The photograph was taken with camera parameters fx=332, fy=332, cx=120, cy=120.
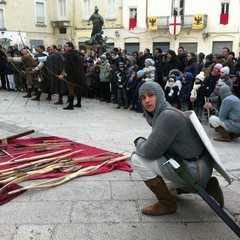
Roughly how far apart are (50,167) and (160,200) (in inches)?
63.4

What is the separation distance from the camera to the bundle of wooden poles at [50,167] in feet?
12.5

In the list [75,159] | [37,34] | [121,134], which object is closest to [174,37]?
[37,34]

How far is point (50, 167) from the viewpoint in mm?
4191

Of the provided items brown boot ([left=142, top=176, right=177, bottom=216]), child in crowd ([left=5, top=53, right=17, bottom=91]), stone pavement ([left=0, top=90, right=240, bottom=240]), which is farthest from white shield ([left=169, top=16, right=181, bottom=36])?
brown boot ([left=142, top=176, right=177, bottom=216])

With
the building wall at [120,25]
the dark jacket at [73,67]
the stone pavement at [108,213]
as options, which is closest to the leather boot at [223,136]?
the stone pavement at [108,213]

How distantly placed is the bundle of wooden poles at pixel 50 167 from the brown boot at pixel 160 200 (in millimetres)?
1200

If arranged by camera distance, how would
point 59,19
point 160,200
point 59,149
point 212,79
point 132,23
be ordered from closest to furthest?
point 160,200 < point 59,149 < point 212,79 < point 132,23 < point 59,19

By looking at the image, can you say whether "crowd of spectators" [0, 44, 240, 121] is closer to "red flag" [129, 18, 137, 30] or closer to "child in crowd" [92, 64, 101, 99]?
"child in crowd" [92, 64, 101, 99]

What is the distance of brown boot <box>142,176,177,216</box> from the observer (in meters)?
3.12

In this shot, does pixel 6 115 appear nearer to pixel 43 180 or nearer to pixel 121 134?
pixel 121 134

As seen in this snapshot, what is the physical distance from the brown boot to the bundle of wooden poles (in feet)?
3.94

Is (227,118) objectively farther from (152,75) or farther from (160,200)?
(160,200)

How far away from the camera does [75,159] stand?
454 cm

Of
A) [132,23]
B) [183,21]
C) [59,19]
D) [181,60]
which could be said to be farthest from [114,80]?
[59,19]
